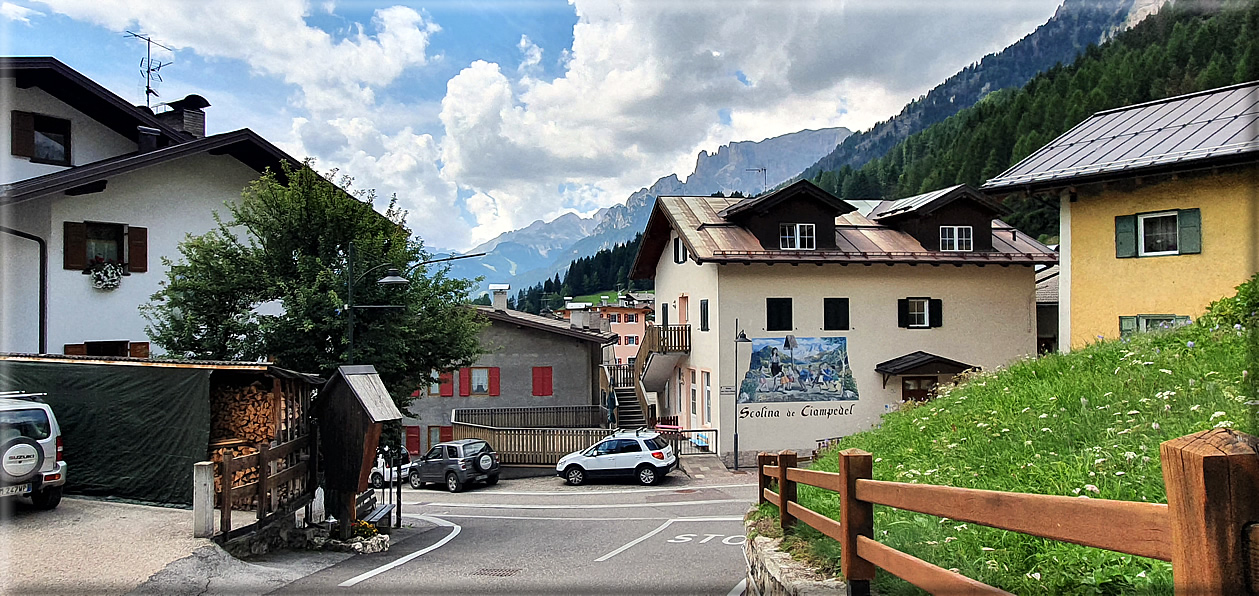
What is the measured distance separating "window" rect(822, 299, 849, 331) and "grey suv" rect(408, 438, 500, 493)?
1202 cm

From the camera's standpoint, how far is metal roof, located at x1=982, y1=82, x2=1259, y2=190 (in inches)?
559

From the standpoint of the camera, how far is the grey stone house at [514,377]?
1430 inches

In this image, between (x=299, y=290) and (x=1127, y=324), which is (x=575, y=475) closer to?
(x=299, y=290)

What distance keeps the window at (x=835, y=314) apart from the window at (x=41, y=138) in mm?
22595

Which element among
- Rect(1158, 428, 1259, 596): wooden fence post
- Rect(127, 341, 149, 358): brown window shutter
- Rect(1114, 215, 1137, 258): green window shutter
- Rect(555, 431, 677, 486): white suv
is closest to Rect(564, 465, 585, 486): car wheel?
Rect(555, 431, 677, 486): white suv

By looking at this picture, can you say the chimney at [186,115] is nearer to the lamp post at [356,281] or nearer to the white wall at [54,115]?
the white wall at [54,115]

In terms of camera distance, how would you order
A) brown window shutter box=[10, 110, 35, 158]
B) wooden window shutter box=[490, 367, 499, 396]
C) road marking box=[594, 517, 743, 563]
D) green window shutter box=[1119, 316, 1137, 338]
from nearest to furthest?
road marking box=[594, 517, 743, 563], green window shutter box=[1119, 316, 1137, 338], brown window shutter box=[10, 110, 35, 158], wooden window shutter box=[490, 367, 499, 396]

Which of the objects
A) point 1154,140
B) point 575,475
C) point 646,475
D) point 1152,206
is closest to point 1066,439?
point 1152,206

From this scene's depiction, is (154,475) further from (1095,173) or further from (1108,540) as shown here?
(1095,173)

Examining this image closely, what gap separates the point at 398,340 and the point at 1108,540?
16454 mm

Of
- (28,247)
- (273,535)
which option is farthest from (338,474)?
(28,247)

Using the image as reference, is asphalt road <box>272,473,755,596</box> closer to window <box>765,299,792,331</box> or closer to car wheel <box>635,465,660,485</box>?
car wheel <box>635,465,660,485</box>

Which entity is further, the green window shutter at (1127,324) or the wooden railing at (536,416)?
the wooden railing at (536,416)

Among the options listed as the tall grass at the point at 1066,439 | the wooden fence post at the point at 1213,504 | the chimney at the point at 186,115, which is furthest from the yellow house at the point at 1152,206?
the chimney at the point at 186,115
